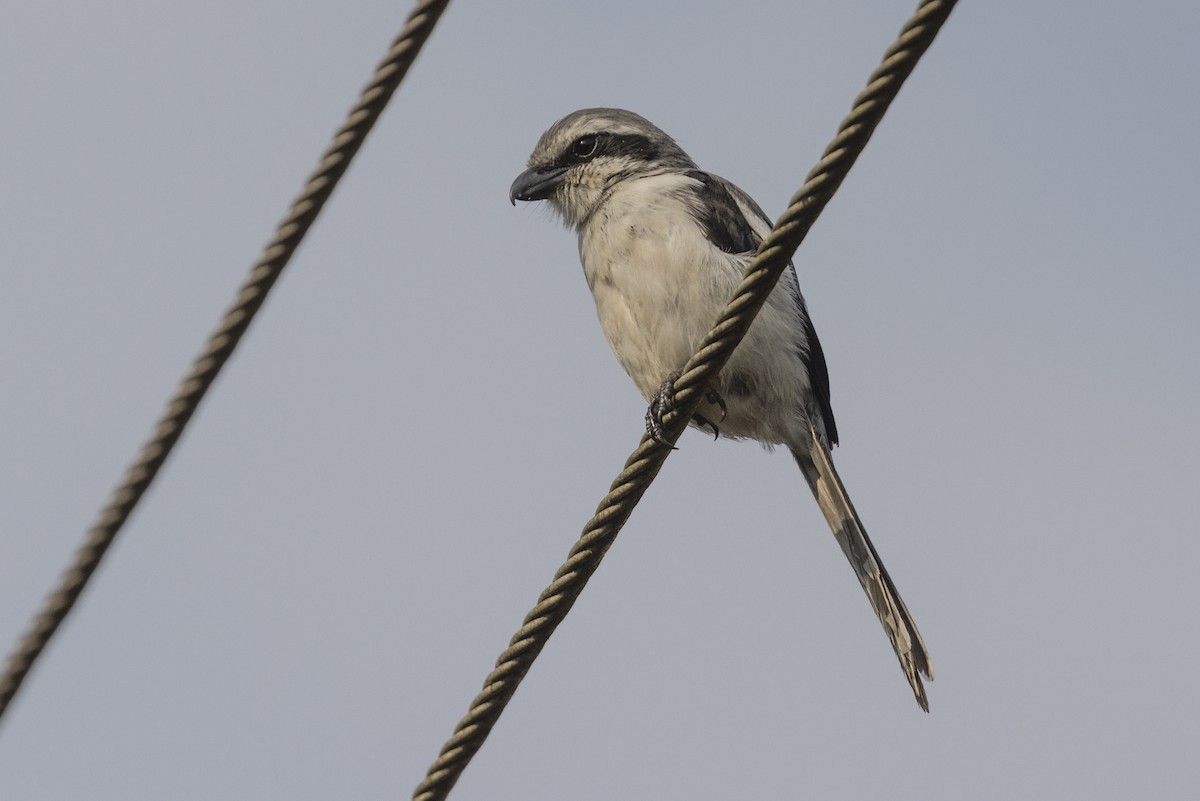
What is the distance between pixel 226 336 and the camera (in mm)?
3055

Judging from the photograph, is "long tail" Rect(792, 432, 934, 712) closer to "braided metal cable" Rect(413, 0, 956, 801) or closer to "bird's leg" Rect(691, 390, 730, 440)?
"bird's leg" Rect(691, 390, 730, 440)

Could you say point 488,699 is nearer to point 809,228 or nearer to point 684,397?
point 684,397

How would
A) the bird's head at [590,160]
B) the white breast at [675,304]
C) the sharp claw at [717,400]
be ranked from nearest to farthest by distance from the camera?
the white breast at [675,304]
the sharp claw at [717,400]
the bird's head at [590,160]

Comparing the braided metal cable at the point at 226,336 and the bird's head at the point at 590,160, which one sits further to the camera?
the bird's head at the point at 590,160

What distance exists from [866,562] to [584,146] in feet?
8.16

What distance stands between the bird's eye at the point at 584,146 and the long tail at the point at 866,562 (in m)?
1.83

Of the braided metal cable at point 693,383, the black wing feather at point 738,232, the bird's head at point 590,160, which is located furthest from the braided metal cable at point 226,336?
the bird's head at point 590,160

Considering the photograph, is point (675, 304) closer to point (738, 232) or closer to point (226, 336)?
point (738, 232)

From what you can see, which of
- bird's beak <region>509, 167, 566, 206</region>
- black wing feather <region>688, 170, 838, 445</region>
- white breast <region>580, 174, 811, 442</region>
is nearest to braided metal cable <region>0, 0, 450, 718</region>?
white breast <region>580, 174, 811, 442</region>

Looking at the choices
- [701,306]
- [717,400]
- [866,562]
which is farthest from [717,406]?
[866,562]

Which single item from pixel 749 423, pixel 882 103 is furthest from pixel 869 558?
pixel 882 103

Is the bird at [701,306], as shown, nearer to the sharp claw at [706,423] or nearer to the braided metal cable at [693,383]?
the sharp claw at [706,423]

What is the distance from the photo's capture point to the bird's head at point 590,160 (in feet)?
23.3

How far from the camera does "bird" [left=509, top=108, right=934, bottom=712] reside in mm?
6242
